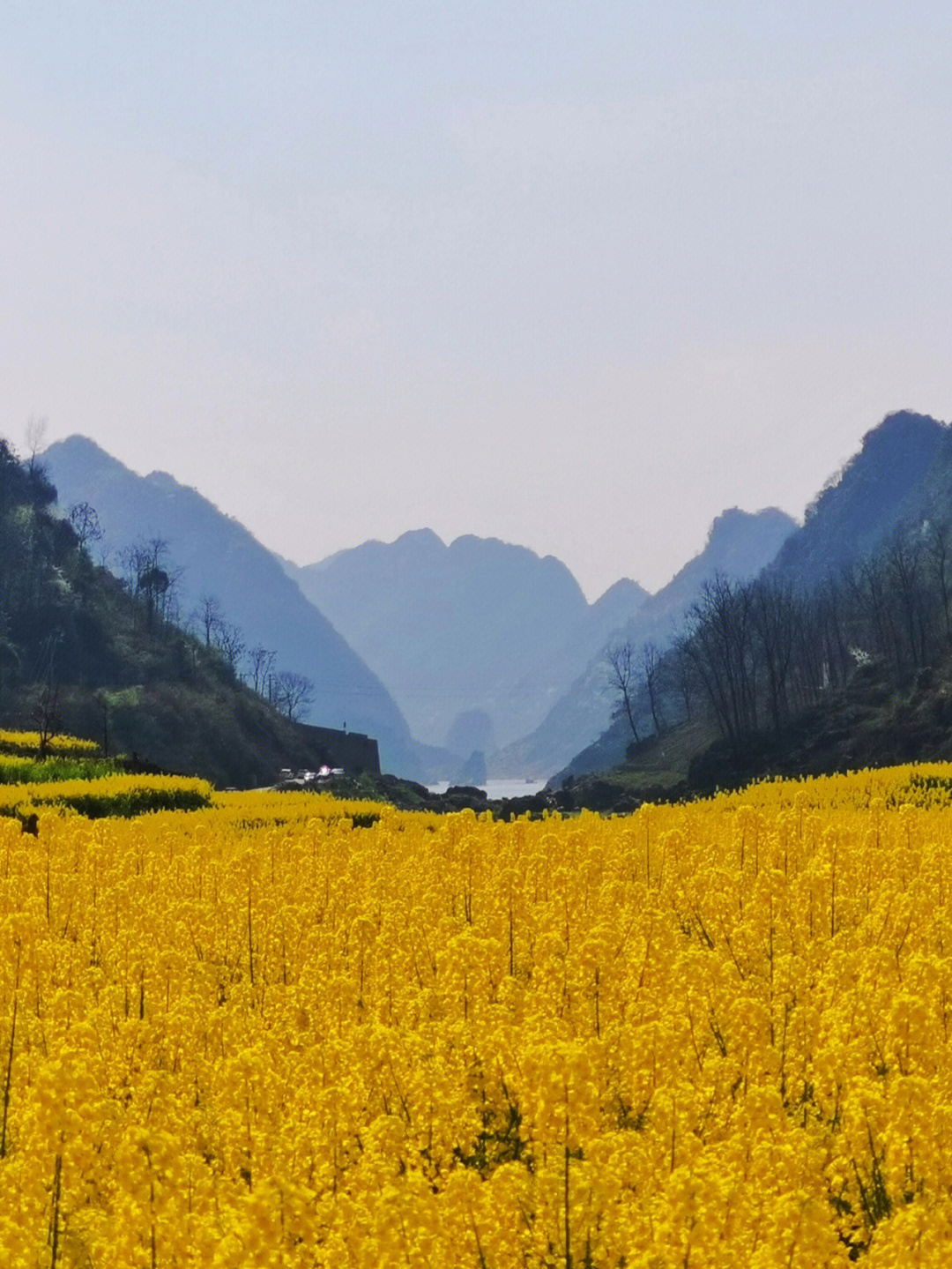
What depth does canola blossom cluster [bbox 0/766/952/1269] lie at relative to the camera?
3885 mm

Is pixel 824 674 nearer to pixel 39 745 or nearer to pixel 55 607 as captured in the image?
pixel 55 607

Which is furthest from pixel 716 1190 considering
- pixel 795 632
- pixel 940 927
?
pixel 795 632

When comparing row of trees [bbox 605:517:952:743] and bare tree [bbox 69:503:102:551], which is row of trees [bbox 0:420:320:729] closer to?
bare tree [bbox 69:503:102:551]

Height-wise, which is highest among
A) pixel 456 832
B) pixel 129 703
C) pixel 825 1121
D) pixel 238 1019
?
pixel 129 703

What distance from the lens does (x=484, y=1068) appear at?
5824 mm

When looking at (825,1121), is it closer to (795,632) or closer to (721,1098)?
(721,1098)

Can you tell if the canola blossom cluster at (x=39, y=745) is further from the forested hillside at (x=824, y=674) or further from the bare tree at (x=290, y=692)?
the bare tree at (x=290, y=692)

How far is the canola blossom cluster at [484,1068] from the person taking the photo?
153 inches

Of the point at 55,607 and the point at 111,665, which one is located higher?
the point at 55,607

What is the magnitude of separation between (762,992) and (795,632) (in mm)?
110486

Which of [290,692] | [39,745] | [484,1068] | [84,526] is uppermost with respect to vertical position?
[84,526]

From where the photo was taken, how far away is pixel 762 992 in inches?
269

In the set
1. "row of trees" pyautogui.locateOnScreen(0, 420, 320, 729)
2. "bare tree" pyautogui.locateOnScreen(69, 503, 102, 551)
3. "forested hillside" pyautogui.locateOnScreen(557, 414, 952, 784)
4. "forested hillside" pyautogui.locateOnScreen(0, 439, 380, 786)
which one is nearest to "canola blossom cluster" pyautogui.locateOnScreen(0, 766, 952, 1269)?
"forested hillside" pyautogui.locateOnScreen(557, 414, 952, 784)

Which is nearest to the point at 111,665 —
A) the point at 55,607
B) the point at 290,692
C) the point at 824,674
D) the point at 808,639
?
the point at 55,607
